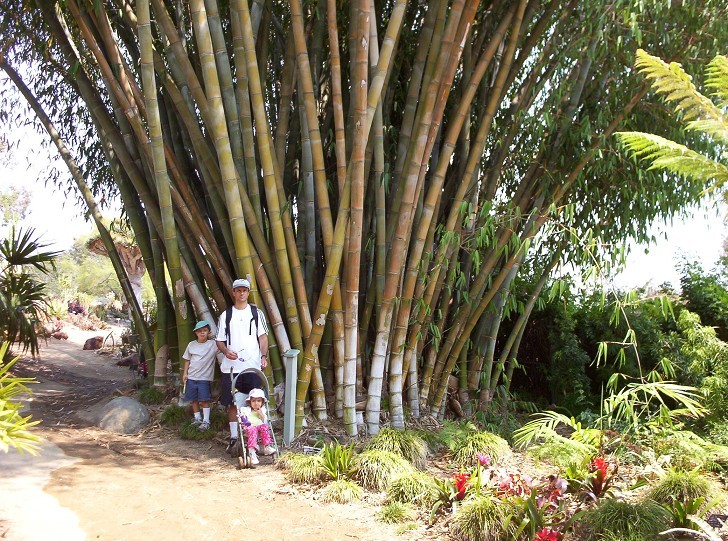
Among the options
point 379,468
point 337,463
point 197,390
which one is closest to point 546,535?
point 379,468

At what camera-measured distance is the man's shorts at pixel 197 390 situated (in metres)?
4.37

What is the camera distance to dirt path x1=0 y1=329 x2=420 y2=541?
2.86 m

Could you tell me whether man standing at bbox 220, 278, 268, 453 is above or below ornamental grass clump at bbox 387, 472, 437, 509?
above

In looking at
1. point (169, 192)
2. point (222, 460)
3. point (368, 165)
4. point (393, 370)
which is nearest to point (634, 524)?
point (393, 370)

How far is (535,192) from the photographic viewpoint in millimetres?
5004

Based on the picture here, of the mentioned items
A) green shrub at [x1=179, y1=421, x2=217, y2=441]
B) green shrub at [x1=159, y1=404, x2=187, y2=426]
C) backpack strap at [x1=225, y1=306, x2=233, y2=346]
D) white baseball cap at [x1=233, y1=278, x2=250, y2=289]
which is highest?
white baseball cap at [x1=233, y1=278, x2=250, y2=289]

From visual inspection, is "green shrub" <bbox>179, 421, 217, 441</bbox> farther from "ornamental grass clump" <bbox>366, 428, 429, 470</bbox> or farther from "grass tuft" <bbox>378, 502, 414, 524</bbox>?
"grass tuft" <bbox>378, 502, 414, 524</bbox>

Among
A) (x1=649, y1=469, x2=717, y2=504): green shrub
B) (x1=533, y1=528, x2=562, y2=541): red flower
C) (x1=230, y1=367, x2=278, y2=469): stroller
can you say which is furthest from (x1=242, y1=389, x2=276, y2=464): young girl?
(x1=649, y1=469, x2=717, y2=504): green shrub

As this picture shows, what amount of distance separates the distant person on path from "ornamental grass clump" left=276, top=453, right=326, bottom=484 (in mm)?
1011

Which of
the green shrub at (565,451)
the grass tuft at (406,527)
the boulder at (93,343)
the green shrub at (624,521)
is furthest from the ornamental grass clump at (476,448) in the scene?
the boulder at (93,343)

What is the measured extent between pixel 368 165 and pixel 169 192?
1288 mm

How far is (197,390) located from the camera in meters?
4.41

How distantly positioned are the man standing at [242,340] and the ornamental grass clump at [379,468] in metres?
0.88

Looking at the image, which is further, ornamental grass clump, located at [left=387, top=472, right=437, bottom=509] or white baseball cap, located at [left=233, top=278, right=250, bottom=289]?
white baseball cap, located at [left=233, top=278, right=250, bottom=289]
